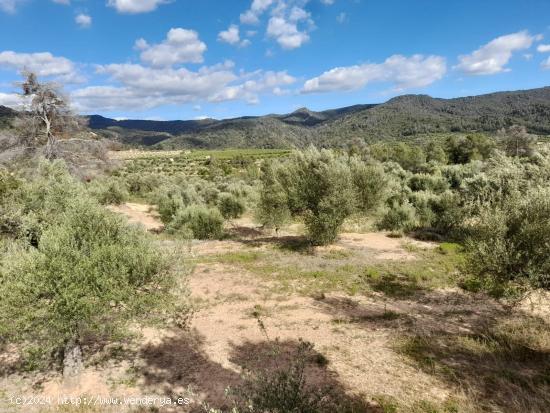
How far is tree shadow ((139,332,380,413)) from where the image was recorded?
27.2 feet

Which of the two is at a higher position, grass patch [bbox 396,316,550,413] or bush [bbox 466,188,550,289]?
bush [bbox 466,188,550,289]

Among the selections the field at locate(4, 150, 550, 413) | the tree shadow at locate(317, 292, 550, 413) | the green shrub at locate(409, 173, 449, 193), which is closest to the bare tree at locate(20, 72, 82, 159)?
the field at locate(4, 150, 550, 413)

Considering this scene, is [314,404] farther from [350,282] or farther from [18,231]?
[18,231]

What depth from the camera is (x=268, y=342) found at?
11195 mm

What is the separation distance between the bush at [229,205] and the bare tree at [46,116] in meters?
19.4

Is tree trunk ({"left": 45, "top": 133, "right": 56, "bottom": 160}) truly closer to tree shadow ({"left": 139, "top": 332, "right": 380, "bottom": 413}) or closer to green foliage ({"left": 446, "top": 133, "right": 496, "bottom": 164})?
tree shadow ({"left": 139, "top": 332, "right": 380, "bottom": 413})

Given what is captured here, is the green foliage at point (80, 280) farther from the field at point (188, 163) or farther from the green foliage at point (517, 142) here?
the green foliage at point (517, 142)

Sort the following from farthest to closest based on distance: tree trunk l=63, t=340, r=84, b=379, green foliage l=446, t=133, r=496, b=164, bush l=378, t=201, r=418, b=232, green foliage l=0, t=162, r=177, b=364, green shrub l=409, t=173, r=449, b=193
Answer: green foliage l=446, t=133, r=496, b=164, green shrub l=409, t=173, r=449, b=193, bush l=378, t=201, r=418, b=232, tree trunk l=63, t=340, r=84, b=379, green foliage l=0, t=162, r=177, b=364

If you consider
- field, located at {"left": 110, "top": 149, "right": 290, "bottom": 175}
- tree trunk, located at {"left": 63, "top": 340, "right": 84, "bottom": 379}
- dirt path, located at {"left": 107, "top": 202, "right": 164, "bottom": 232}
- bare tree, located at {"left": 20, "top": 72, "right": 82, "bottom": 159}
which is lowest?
dirt path, located at {"left": 107, "top": 202, "right": 164, "bottom": 232}

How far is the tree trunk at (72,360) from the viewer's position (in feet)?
29.5

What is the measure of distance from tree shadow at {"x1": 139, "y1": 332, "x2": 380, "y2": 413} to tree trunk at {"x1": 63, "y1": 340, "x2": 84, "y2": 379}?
153cm

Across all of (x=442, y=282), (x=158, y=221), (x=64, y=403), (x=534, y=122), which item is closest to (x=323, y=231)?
(x=442, y=282)

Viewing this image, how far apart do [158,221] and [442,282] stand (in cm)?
2995

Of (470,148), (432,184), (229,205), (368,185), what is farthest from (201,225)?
(470,148)
